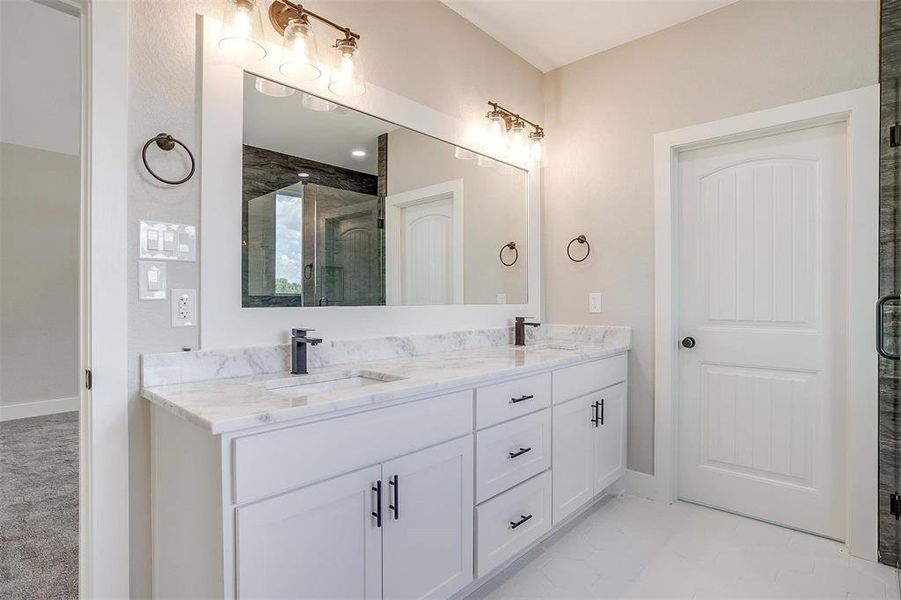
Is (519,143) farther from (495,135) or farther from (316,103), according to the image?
(316,103)

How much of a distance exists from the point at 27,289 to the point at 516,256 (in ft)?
15.0

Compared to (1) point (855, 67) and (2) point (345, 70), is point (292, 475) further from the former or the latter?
(1) point (855, 67)

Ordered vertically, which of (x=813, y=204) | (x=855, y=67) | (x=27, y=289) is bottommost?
(x=27, y=289)

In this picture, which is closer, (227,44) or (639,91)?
(227,44)

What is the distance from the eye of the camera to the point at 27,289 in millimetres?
4383

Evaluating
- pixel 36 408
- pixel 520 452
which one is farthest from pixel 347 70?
pixel 36 408

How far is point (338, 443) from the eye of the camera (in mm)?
1288

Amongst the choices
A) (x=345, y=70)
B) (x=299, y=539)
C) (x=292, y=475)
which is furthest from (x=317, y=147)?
(x=299, y=539)

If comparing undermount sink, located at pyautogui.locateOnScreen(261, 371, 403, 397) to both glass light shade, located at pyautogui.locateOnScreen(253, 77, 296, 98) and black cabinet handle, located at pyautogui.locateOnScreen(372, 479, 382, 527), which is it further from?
glass light shade, located at pyautogui.locateOnScreen(253, 77, 296, 98)

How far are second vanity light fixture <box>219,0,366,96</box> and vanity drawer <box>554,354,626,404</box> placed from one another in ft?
5.00

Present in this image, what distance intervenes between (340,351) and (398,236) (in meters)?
0.60

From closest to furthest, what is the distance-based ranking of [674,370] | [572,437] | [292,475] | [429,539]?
[292,475] < [429,539] < [572,437] < [674,370]

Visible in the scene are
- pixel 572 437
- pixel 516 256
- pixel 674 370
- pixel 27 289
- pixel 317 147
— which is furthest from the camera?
pixel 27 289

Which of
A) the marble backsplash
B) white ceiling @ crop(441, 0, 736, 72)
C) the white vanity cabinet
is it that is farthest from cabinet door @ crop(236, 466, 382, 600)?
white ceiling @ crop(441, 0, 736, 72)
